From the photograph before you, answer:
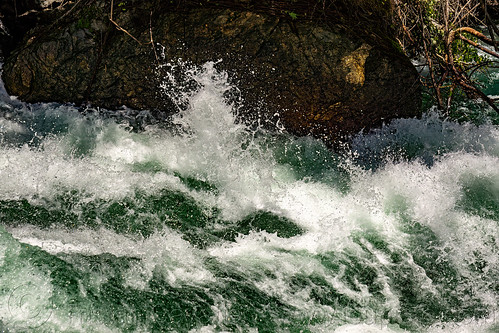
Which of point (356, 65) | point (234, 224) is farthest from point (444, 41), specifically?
point (234, 224)

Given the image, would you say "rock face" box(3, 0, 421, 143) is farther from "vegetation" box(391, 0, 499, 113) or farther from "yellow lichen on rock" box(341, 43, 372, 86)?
"vegetation" box(391, 0, 499, 113)

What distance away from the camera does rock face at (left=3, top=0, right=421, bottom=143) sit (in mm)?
4781

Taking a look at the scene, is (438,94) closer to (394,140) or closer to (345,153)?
(394,140)

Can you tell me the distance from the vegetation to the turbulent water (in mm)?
443

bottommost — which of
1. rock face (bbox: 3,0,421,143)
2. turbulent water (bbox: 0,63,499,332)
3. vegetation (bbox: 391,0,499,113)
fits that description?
turbulent water (bbox: 0,63,499,332)

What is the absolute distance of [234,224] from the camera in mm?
4141

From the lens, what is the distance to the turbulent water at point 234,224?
11.0 feet

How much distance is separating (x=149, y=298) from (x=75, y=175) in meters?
1.67

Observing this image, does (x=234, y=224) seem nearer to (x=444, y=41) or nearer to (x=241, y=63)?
(x=241, y=63)

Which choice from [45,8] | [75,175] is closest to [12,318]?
[75,175]

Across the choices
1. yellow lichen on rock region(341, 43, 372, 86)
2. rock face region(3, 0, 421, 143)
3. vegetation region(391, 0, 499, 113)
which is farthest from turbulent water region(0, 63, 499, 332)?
yellow lichen on rock region(341, 43, 372, 86)

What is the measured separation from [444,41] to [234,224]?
3.24 m

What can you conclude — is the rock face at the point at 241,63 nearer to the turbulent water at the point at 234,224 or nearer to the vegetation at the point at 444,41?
the turbulent water at the point at 234,224

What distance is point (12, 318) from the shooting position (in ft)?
10.2
